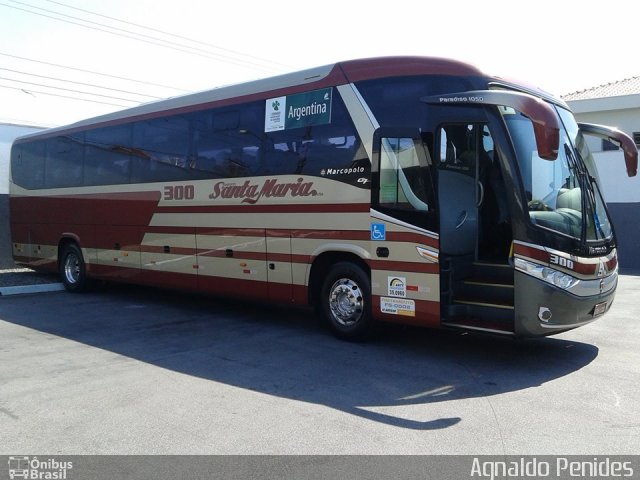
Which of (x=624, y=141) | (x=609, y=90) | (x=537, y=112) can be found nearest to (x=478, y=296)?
(x=537, y=112)

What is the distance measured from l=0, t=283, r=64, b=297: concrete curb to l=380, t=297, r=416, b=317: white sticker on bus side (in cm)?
899

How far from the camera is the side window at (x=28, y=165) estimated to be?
14.5 m

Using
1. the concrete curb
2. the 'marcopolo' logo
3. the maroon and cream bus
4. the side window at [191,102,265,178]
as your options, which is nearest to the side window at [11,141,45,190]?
the concrete curb

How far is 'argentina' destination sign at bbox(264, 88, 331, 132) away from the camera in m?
8.45

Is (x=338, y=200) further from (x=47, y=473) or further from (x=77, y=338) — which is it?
(x=47, y=473)

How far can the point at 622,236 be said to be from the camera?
23.2m

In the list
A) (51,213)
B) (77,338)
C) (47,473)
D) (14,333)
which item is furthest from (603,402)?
(51,213)

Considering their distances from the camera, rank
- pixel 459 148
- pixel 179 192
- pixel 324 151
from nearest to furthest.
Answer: pixel 459 148 → pixel 324 151 → pixel 179 192

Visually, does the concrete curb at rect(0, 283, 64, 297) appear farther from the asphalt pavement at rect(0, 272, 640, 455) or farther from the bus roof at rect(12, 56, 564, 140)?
the bus roof at rect(12, 56, 564, 140)

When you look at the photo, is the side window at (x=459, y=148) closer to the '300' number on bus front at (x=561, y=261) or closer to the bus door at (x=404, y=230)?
the bus door at (x=404, y=230)

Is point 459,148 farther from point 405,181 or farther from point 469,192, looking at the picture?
point 405,181

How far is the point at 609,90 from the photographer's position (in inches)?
1083

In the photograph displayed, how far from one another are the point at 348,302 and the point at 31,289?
8531 mm

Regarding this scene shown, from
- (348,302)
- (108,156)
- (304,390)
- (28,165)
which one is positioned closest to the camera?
(304,390)
